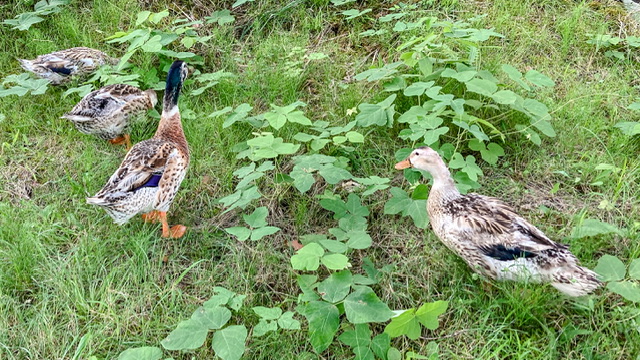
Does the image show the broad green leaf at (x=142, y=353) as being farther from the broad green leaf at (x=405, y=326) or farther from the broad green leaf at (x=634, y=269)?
the broad green leaf at (x=634, y=269)

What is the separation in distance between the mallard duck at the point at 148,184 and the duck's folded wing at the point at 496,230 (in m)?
1.77

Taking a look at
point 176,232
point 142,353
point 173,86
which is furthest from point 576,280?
point 173,86

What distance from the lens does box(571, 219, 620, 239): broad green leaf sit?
121 inches

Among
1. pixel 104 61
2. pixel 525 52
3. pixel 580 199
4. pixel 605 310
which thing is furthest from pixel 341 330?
pixel 104 61

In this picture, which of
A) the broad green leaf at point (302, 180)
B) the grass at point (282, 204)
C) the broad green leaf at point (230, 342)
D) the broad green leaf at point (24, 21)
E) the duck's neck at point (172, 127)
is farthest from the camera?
the broad green leaf at point (24, 21)

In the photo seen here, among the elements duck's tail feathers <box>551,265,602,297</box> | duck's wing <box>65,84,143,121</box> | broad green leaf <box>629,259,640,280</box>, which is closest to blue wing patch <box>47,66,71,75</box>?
duck's wing <box>65,84,143,121</box>

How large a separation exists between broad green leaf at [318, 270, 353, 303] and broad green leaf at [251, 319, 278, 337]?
29 cm

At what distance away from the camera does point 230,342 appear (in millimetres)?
2627

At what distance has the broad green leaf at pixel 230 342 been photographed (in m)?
2.58

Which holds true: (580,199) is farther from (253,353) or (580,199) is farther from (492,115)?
(253,353)

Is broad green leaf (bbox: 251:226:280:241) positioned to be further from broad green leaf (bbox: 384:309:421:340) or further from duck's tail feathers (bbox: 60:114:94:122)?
duck's tail feathers (bbox: 60:114:94:122)

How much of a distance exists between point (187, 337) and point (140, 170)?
1319 mm

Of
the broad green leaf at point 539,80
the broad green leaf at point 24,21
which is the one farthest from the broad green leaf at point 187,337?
the broad green leaf at point 24,21

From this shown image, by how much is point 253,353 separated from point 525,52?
3.36m
